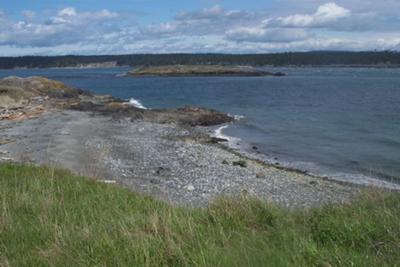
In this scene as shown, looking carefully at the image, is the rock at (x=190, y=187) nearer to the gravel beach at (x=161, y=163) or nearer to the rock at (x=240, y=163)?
the gravel beach at (x=161, y=163)

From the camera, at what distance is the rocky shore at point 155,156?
55.1 feet

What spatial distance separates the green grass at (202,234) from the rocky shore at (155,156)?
1.55 metres

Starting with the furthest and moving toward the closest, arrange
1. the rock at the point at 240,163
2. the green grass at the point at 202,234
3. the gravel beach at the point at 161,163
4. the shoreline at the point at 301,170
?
the rock at the point at 240,163, the shoreline at the point at 301,170, the gravel beach at the point at 161,163, the green grass at the point at 202,234

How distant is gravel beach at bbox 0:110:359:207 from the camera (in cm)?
1656

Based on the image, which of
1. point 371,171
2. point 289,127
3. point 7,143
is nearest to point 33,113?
point 7,143

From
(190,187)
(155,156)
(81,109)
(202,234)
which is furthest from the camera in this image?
(81,109)

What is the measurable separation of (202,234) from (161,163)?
15.9 metres

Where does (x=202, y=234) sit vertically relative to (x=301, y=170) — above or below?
above

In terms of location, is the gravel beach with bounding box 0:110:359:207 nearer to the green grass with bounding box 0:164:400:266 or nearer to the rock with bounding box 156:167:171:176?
the rock with bounding box 156:167:171:176

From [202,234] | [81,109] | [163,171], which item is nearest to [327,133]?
[163,171]

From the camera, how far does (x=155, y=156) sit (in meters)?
23.5

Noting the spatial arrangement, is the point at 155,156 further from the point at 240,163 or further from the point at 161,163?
the point at 240,163

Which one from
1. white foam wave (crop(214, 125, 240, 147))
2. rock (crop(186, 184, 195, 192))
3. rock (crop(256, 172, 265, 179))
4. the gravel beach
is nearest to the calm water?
white foam wave (crop(214, 125, 240, 147))

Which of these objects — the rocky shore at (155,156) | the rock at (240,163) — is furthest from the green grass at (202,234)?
the rock at (240,163)
